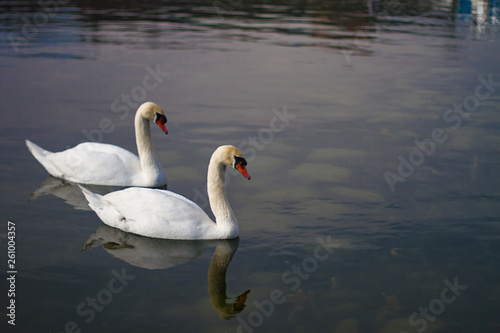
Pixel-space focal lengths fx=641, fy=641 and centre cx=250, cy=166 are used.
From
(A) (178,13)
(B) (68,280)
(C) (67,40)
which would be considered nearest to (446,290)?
(B) (68,280)

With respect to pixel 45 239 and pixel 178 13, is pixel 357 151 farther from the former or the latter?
pixel 178 13

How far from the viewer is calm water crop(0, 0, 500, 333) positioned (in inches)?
255

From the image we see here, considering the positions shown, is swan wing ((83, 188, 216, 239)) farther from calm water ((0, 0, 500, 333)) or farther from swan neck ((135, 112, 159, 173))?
swan neck ((135, 112, 159, 173))

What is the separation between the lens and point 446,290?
685 centimetres

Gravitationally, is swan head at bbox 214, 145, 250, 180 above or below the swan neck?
above

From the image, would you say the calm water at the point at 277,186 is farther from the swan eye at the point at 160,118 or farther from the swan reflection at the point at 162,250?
the swan eye at the point at 160,118

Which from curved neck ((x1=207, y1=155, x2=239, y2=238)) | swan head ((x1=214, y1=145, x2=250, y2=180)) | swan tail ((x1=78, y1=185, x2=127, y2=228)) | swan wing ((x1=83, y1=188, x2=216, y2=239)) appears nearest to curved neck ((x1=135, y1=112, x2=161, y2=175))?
swan tail ((x1=78, y1=185, x2=127, y2=228))

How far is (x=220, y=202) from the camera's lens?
789cm

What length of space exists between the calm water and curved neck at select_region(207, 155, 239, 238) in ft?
0.64

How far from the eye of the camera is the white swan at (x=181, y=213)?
7.77m

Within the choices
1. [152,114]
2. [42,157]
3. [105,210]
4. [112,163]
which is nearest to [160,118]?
[152,114]

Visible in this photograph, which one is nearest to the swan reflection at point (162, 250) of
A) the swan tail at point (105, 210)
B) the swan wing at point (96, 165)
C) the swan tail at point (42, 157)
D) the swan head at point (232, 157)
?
the swan tail at point (105, 210)

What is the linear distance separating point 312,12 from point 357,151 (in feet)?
78.1

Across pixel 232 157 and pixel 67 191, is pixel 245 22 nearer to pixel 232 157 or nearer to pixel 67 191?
pixel 67 191
